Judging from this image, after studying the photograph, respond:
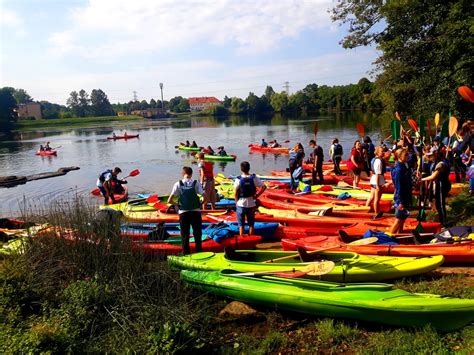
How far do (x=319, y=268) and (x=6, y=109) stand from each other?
8822 cm

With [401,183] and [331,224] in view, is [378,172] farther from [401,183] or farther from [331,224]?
[401,183]

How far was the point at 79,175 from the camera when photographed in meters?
25.0

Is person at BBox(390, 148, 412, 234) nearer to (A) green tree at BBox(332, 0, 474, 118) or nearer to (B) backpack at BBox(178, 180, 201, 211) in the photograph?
(B) backpack at BBox(178, 180, 201, 211)

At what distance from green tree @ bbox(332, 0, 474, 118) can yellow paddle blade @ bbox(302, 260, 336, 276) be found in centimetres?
1401

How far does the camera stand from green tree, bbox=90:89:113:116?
443ft

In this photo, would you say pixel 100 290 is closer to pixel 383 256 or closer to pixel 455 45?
pixel 383 256

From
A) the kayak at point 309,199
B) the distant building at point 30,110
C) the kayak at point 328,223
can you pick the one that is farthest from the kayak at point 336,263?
the distant building at point 30,110

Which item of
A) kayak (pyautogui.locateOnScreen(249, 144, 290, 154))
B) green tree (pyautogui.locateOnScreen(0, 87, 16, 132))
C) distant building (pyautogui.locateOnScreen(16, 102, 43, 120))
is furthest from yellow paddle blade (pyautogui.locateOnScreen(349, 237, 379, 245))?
distant building (pyautogui.locateOnScreen(16, 102, 43, 120))

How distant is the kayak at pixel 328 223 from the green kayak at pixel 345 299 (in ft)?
9.69

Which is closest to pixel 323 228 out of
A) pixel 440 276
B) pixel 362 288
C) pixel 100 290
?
pixel 440 276

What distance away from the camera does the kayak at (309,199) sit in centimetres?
984

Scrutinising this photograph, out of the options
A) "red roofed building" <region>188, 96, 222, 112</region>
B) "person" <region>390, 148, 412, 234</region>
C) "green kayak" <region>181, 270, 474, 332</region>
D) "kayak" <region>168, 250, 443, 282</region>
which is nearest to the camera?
"green kayak" <region>181, 270, 474, 332</region>

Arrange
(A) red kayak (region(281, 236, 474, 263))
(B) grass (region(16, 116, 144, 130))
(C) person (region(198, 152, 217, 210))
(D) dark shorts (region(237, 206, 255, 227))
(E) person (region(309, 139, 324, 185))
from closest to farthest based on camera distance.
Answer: (A) red kayak (region(281, 236, 474, 263)), (D) dark shorts (region(237, 206, 255, 227)), (C) person (region(198, 152, 217, 210)), (E) person (region(309, 139, 324, 185)), (B) grass (region(16, 116, 144, 130))

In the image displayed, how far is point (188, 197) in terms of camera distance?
6754 millimetres
